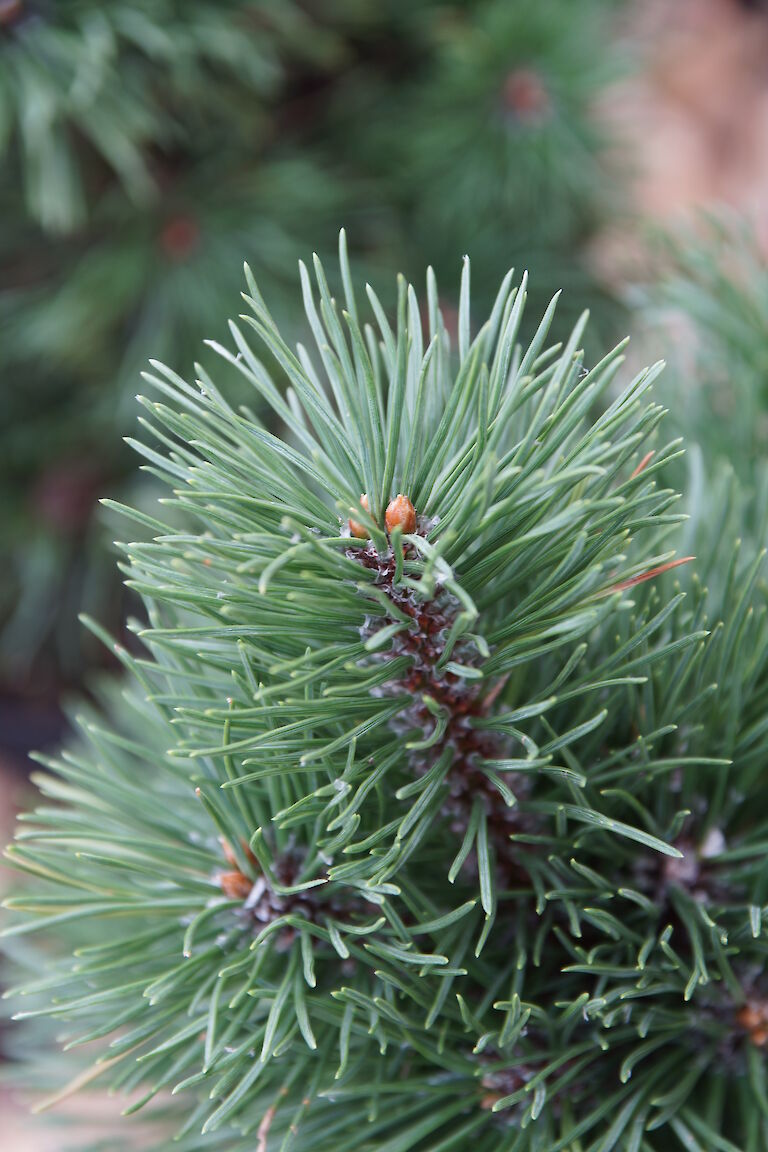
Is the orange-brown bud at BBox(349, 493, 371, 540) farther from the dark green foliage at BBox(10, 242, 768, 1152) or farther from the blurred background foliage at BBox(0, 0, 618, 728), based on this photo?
the blurred background foliage at BBox(0, 0, 618, 728)

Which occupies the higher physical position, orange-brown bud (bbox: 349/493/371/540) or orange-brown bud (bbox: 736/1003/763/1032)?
orange-brown bud (bbox: 349/493/371/540)

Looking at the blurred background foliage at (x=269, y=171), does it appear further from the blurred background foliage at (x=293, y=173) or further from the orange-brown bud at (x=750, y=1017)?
the orange-brown bud at (x=750, y=1017)

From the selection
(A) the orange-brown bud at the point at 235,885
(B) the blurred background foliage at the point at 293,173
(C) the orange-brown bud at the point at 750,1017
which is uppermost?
(B) the blurred background foliage at the point at 293,173

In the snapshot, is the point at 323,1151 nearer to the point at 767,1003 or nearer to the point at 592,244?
the point at 767,1003

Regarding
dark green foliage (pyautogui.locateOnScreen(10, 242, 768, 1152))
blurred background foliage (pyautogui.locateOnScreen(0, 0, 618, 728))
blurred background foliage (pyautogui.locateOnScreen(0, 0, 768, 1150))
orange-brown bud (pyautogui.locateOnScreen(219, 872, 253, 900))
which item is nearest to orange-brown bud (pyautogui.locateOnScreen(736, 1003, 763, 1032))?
dark green foliage (pyautogui.locateOnScreen(10, 242, 768, 1152))

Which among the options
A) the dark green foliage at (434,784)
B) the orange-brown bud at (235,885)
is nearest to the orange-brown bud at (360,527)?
the dark green foliage at (434,784)

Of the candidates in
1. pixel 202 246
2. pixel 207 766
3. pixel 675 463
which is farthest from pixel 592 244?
pixel 207 766

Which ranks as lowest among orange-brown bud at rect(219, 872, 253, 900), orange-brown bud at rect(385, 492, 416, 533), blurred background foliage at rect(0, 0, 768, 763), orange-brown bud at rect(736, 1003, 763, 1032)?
orange-brown bud at rect(736, 1003, 763, 1032)

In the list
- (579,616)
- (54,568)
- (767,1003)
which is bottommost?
(767,1003)
